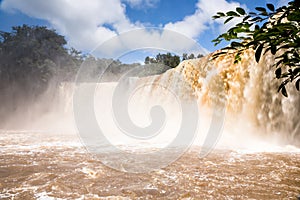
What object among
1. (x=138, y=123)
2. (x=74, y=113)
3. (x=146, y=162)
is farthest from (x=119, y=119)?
(x=146, y=162)

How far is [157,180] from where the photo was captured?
2.90m

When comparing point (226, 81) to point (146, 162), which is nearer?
point (146, 162)

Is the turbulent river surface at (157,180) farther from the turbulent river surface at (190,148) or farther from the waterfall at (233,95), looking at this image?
A: the waterfall at (233,95)

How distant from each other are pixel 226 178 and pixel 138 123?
9855mm

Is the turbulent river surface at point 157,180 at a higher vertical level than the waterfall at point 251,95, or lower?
lower

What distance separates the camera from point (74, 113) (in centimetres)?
1819

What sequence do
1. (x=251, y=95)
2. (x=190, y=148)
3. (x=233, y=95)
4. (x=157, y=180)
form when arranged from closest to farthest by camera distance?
(x=157, y=180) → (x=190, y=148) → (x=251, y=95) → (x=233, y=95)

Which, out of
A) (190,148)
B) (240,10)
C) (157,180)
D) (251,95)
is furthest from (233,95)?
(240,10)

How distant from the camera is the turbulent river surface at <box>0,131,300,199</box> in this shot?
2391 millimetres

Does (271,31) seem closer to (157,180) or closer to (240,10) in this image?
(240,10)

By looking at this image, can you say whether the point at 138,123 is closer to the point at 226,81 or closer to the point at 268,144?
the point at 226,81

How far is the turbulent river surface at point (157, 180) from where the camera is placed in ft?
7.84

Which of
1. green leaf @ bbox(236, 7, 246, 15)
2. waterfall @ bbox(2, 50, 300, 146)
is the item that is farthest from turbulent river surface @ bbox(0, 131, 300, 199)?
green leaf @ bbox(236, 7, 246, 15)

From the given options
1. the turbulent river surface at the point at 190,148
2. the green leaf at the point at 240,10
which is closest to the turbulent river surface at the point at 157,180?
the turbulent river surface at the point at 190,148
